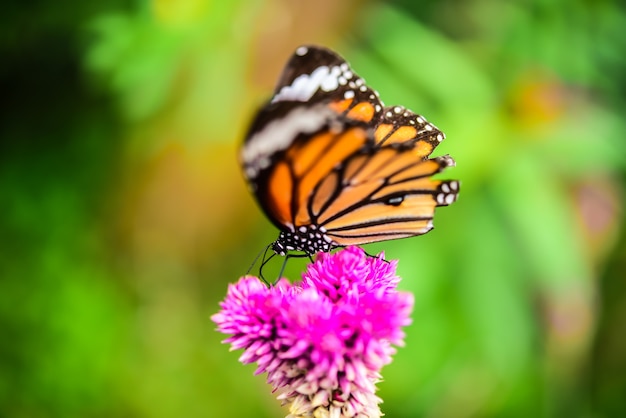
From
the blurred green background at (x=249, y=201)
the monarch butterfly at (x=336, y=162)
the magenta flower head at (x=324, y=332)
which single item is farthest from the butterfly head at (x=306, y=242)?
the blurred green background at (x=249, y=201)

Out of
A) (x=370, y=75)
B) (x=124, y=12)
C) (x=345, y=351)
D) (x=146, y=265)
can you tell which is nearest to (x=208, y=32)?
(x=124, y=12)

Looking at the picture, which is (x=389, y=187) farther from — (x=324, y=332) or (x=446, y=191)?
(x=324, y=332)

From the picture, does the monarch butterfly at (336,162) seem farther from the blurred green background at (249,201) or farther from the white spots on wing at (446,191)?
the blurred green background at (249,201)

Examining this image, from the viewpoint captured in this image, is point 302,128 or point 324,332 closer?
point 324,332

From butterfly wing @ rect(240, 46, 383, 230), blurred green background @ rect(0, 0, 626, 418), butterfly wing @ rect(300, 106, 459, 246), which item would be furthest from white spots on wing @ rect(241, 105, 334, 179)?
blurred green background @ rect(0, 0, 626, 418)

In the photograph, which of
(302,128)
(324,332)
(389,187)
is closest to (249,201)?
(389,187)

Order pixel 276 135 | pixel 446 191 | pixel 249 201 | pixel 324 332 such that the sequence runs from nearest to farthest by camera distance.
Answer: pixel 324 332 → pixel 276 135 → pixel 446 191 → pixel 249 201
